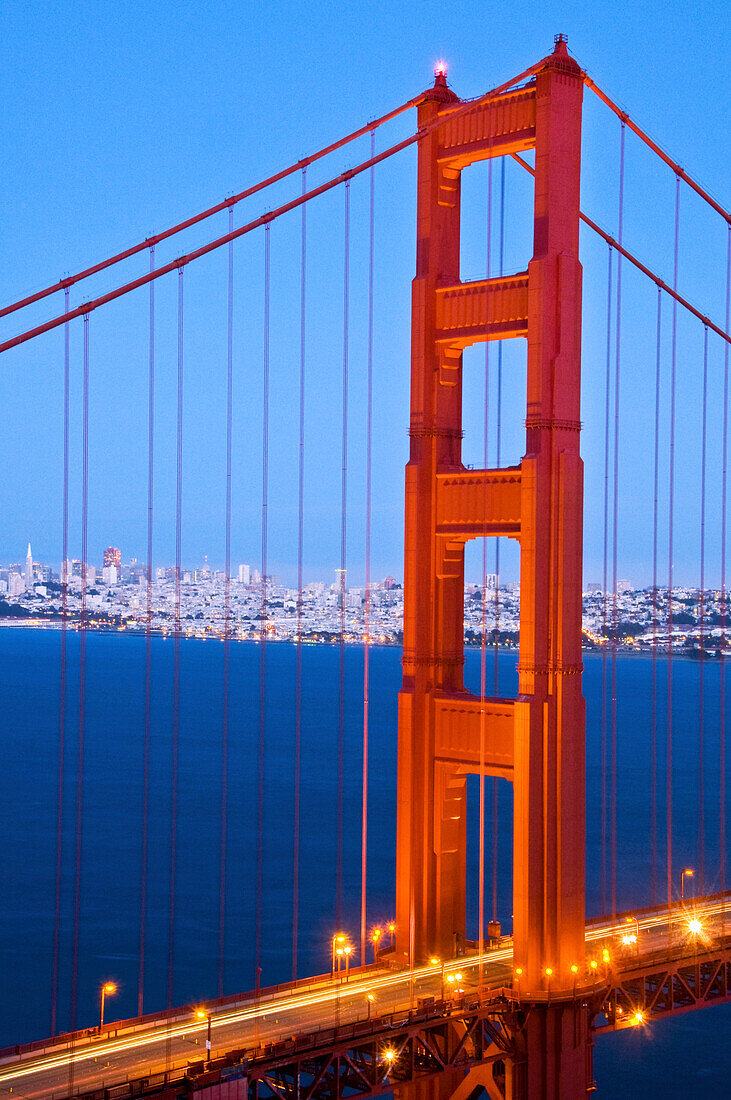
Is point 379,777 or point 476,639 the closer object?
point 379,777

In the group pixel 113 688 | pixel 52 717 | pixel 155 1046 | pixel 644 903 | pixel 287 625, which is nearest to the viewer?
pixel 155 1046

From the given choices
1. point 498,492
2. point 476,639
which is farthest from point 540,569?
point 476,639

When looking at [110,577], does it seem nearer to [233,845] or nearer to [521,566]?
[233,845]

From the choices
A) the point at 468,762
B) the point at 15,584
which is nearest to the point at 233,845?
the point at 468,762

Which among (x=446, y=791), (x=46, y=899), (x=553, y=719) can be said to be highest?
(x=553, y=719)

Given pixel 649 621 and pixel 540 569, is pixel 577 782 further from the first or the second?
pixel 649 621

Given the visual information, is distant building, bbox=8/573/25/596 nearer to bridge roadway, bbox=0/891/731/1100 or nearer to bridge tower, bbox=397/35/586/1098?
bridge tower, bbox=397/35/586/1098

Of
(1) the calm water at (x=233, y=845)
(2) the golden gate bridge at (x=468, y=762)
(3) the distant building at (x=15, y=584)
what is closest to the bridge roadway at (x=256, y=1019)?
(2) the golden gate bridge at (x=468, y=762)

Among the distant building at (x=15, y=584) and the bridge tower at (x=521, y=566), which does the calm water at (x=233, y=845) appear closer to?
the bridge tower at (x=521, y=566)

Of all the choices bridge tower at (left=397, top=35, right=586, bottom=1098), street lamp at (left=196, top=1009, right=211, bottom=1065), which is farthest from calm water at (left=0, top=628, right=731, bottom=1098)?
street lamp at (left=196, top=1009, right=211, bottom=1065)
